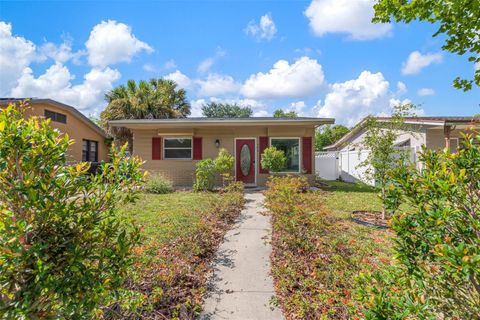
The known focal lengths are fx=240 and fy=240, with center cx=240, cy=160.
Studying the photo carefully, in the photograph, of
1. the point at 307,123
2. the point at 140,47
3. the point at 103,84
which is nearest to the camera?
the point at 140,47

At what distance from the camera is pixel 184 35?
753 cm

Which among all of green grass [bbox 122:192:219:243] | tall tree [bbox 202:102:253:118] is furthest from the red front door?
tall tree [bbox 202:102:253:118]

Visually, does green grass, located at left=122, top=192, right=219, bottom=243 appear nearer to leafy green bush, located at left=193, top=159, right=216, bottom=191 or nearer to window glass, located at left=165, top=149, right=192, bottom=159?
leafy green bush, located at left=193, top=159, right=216, bottom=191

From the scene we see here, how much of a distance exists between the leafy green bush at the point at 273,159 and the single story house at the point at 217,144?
790 mm

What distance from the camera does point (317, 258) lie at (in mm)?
3424

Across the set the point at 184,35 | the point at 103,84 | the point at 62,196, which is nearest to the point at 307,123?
the point at 184,35

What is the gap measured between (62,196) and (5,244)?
1.04ft

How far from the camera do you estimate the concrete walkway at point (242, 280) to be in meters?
2.52

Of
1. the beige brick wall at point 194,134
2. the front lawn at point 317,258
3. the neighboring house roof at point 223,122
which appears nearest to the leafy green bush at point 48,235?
the front lawn at point 317,258

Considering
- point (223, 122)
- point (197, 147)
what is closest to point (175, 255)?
point (223, 122)

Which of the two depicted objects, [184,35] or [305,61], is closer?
[184,35]

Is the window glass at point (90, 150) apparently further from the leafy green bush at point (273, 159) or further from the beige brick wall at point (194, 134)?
the leafy green bush at point (273, 159)

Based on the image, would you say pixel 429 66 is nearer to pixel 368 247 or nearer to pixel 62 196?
pixel 368 247

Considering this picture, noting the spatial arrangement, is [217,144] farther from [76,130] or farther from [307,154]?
[76,130]
